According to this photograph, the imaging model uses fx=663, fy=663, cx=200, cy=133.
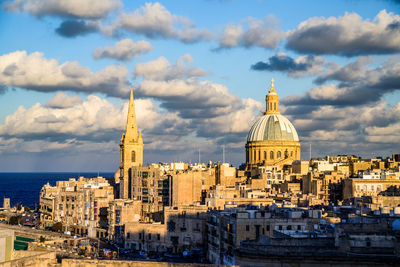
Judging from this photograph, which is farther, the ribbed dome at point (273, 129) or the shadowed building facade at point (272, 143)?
the ribbed dome at point (273, 129)

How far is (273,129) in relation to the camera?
100938 mm

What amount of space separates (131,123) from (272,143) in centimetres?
2154

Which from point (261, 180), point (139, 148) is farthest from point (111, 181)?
point (261, 180)

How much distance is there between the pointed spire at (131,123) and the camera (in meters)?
99.2

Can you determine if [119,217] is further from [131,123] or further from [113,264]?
[113,264]

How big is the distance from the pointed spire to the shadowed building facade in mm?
17941

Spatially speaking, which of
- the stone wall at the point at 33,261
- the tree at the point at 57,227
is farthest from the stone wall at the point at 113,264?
the tree at the point at 57,227

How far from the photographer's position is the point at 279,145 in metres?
101

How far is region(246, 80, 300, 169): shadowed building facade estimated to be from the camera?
100625mm

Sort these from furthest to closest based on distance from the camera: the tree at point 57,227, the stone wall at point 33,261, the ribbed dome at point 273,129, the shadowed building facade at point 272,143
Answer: the ribbed dome at point 273,129 → the shadowed building facade at point 272,143 → the tree at point 57,227 → the stone wall at point 33,261

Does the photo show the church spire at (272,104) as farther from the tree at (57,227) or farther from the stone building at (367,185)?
the tree at (57,227)

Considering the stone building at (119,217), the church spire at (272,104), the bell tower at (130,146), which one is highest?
the church spire at (272,104)

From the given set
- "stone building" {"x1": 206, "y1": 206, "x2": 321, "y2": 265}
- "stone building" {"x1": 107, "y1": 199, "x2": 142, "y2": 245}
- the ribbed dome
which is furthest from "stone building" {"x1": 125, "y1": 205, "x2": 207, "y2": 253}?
the ribbed dome

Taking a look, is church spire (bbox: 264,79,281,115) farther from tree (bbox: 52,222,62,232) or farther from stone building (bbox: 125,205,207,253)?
stone building (bbox: 125,205,207,253)
